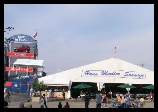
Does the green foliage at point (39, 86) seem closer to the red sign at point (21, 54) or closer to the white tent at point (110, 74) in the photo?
the white tent at point (110, 74)

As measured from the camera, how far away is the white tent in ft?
138

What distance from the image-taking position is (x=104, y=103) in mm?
27844

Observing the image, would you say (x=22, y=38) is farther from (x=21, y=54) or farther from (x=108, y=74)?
(x=108, y=74)

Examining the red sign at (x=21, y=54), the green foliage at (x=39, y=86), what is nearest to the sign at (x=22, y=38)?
the red sign at (x=21, y=54)

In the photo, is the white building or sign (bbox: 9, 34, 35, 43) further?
sign (bbox: 9, 34, 35, 43)

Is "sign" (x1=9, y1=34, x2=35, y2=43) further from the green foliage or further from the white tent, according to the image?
the green foliage

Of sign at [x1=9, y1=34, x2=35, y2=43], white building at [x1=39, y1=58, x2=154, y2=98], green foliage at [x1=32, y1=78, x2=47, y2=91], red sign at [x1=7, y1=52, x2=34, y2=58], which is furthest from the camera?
sign at [x1=9, y1=34, x2=35, y2=43]

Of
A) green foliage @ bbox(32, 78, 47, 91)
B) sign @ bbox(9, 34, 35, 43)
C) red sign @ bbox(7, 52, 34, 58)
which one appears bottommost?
green foliage @ bbox(32, 78, 47, 91)

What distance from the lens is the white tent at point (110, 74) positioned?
42062 millimetres

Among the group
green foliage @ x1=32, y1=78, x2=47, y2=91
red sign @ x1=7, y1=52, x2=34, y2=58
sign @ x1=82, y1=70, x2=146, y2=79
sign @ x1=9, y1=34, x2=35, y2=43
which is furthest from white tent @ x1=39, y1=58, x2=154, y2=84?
sign @ x1=9, y1=34, x2=35, y2=43

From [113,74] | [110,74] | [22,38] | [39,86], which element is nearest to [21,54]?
[22,38]

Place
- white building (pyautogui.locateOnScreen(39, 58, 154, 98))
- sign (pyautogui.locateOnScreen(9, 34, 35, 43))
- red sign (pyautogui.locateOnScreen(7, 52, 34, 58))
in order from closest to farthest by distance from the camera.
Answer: white building (pyautogui.locateOnScreen(39, 58, 154, 98)) < red sign (pyautogui.locateOnScreen(7, 52, 34, 58)) < sign (pyautogui.locateOnScreen(9, 34, 35, 43))
